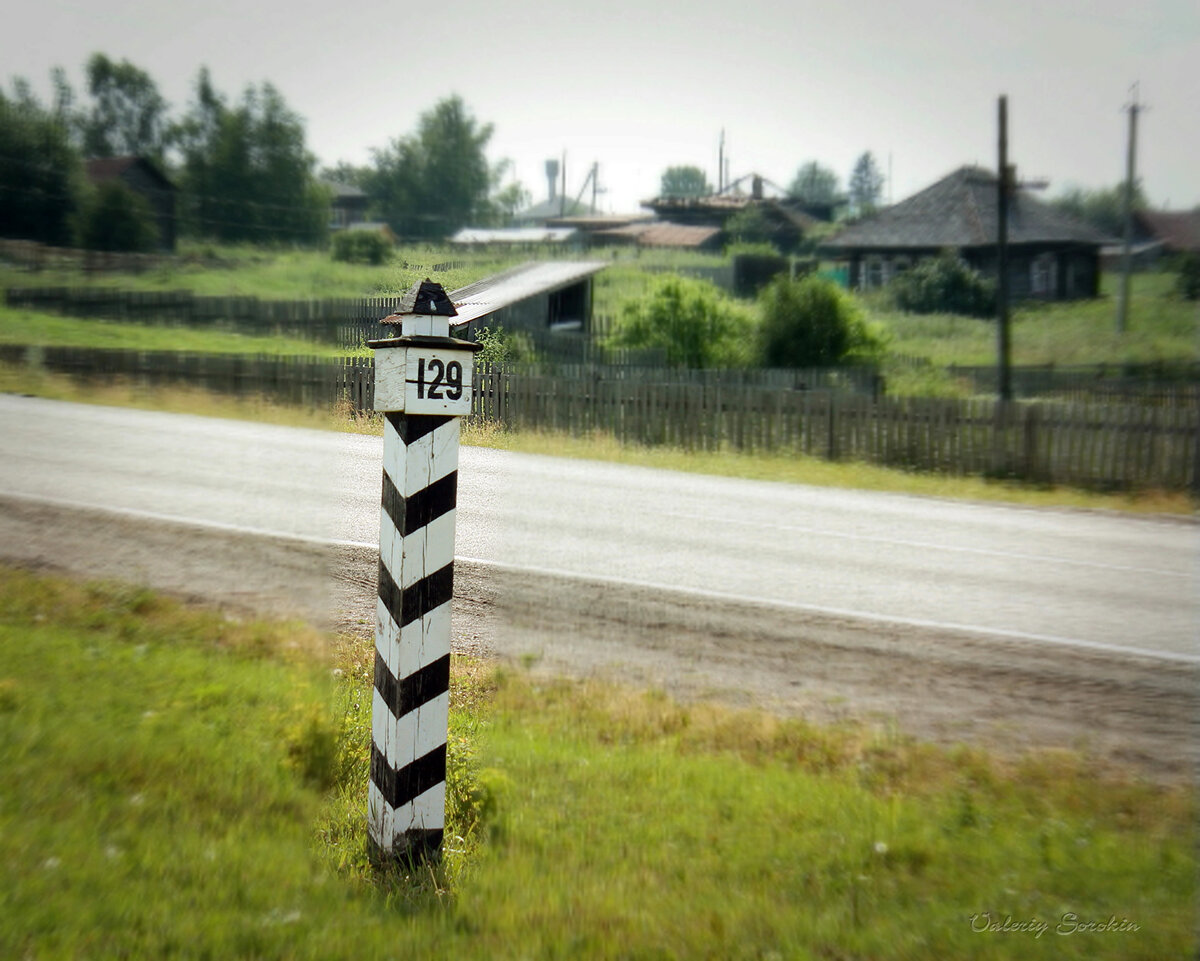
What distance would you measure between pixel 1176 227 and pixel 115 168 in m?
4.31

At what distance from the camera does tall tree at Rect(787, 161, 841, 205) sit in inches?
209

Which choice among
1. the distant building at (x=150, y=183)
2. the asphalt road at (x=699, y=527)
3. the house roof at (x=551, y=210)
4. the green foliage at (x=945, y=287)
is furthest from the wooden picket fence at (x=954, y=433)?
the distant building at (x=150, y=183)

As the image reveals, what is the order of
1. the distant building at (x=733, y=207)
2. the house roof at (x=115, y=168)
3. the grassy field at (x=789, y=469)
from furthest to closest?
1. the grassy field at (x=789, y=469)
2. the distant building at (x=733, y=207)
3. the house roof at (x=115, y=168)

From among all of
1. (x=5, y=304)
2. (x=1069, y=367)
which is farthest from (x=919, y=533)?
(x=1069, y=367)

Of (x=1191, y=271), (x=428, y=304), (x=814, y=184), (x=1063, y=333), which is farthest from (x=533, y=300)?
(x=1063, y=333)

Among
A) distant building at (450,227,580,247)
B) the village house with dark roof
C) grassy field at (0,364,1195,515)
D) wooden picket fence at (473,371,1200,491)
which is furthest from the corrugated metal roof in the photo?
wooden picket fence at (473,371,1200,491)

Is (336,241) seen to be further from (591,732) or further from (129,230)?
(591,732)

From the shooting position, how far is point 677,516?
10.2 meters

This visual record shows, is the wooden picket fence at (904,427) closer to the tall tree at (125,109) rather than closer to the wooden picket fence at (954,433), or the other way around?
the wooden picket fence at (954,433)

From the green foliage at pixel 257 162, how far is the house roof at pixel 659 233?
2.26 metres

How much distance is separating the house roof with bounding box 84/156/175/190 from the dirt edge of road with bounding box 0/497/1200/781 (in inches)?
59.8

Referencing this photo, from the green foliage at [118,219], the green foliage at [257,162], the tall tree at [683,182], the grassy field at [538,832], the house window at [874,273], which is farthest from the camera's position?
Answer: the house window at [874,273]

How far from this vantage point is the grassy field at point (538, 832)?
284 centimetres

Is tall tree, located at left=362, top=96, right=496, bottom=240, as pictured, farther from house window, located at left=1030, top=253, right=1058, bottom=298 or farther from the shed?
house window, located at left=1030, top=253, right=1058, bottom=298
